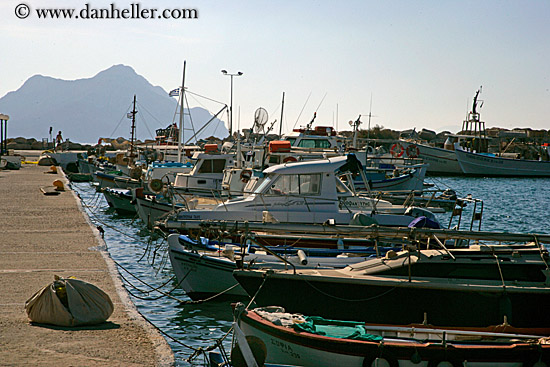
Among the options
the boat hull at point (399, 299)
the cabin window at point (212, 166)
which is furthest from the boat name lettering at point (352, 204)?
the cabin window at point (212, 166)

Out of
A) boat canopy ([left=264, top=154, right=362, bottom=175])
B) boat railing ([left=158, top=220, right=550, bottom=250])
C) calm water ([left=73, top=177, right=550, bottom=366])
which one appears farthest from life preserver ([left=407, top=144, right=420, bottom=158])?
boat railing ([left=158, top=220, right=550, bottom=250])

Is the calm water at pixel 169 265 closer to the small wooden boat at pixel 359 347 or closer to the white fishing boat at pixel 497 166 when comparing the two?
the small wooden boat at pixel 359 347

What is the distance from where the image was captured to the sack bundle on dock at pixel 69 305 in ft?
31.2

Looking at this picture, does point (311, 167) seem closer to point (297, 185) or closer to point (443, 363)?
point (297, 185)

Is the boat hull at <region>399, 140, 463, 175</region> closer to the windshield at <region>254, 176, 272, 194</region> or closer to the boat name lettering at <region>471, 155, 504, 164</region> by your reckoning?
the boat name lettering at <region>471, 155, 504, 164</region>

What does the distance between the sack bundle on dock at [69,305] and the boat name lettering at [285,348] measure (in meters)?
2.79

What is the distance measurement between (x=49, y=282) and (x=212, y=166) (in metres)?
17.5

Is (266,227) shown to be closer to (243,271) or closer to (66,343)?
(243,271)

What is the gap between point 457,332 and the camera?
9.23 metres

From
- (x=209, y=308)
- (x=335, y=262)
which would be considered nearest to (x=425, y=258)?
(x=335, y=262)

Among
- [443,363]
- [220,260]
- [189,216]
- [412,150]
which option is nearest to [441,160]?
[412,150]

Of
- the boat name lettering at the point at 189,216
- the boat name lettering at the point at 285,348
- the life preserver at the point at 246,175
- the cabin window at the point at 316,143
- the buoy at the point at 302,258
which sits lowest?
the boat name lettering at the point at 285,348

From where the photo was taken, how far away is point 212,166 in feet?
97.2

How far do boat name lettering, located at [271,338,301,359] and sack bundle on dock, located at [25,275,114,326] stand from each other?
9.15 ft
